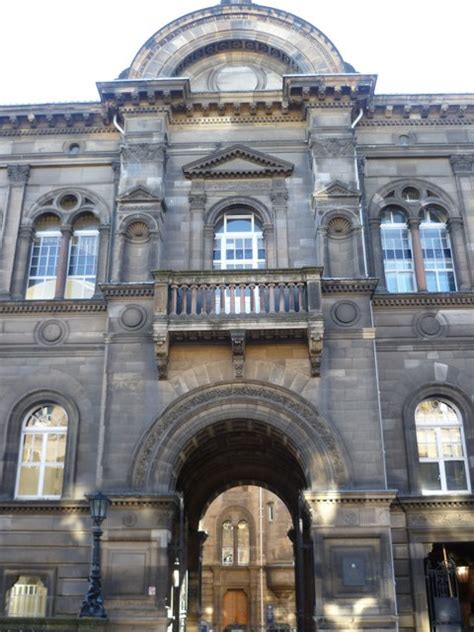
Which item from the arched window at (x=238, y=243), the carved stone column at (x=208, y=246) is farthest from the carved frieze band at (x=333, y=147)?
the carved stone column at (x=208, y=246)

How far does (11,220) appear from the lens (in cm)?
2223

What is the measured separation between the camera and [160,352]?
18359 mm

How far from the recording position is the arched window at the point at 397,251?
2145 centimetres

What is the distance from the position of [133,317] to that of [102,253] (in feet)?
10.8

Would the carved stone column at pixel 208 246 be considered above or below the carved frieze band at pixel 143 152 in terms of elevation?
below

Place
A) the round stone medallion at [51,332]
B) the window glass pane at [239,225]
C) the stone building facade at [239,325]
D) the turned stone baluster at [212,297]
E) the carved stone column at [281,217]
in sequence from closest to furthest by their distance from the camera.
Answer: the stone building facade at [239,325] → the turned stone baluster at [212,297] → the round stone medallion at [51,332] → the carved stone column at [281,217] → the window glass pane at [239,225]

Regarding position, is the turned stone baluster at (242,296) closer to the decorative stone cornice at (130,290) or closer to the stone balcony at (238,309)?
the stone balcony at (238,309)

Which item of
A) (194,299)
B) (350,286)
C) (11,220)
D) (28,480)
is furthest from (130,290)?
(350,286)

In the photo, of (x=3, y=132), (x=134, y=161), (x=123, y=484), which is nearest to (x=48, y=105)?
(x=3, y=132)

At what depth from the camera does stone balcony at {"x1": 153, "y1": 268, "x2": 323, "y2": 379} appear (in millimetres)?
18281

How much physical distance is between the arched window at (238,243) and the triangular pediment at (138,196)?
2252 millimetres

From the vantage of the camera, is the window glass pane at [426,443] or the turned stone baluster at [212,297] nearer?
the turned stone baluster at [212,297]

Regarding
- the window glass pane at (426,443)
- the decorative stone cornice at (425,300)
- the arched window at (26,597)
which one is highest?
the decorative stone cornice at (425,300)

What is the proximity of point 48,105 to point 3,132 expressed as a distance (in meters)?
1.84
